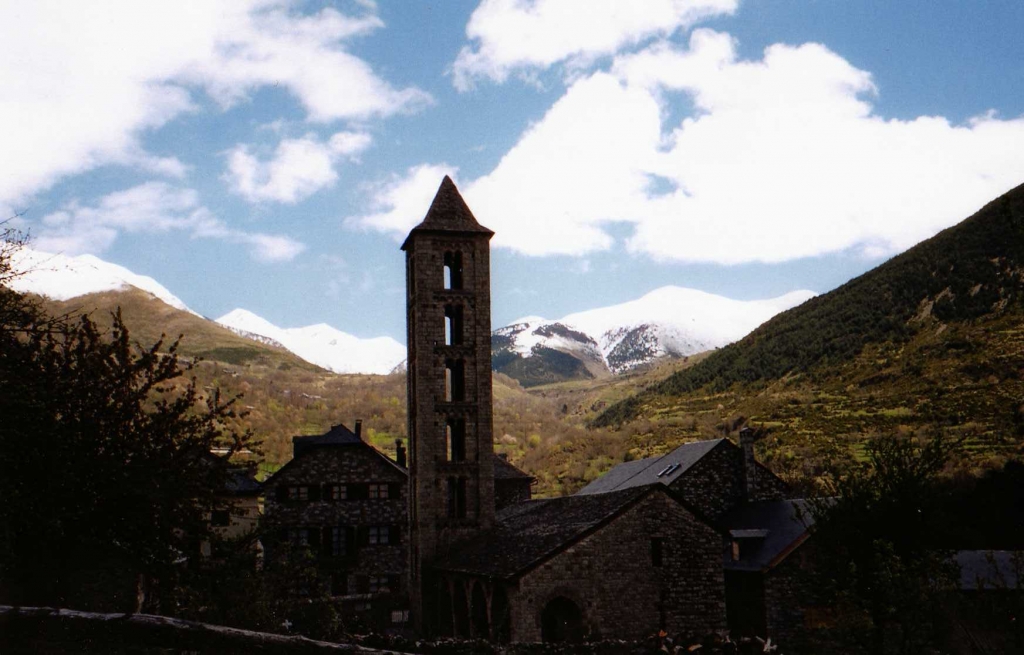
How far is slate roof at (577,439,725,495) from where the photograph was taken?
44.3 meters

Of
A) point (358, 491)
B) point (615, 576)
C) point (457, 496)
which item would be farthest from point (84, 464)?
point (358, 491)

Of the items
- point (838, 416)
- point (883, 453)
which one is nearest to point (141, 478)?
point (883, 453)

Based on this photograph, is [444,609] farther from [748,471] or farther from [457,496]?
[748,471]

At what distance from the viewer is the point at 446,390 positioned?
144 feet

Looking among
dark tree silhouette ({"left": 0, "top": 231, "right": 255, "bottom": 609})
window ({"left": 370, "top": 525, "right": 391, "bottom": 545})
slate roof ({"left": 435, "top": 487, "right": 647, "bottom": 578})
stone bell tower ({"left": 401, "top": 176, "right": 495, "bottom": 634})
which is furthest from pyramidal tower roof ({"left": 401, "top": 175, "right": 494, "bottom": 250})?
dark tree silhouette ({"left": 0, "top": 231, "right": 255, "bottom": 609})

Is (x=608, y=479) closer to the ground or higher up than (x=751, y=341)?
closer to the ground

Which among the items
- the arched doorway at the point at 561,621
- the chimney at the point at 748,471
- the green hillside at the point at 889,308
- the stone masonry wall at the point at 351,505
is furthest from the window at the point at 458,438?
the green hillside at the point at 889,308

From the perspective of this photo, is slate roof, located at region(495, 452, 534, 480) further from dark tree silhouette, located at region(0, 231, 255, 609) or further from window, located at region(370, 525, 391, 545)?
dark tree silhouette, located at region(0, 231, 255, 609)

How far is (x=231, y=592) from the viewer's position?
1972 cm

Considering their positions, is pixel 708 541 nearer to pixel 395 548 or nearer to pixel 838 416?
pixel 395 548

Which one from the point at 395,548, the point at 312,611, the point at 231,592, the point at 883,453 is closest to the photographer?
the point at 231,592

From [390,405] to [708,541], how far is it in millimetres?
98121

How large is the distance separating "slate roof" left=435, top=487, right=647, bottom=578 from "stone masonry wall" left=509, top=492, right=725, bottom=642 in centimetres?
37

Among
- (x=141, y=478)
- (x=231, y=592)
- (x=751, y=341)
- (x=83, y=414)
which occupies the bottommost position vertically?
(x=231, y=592)
